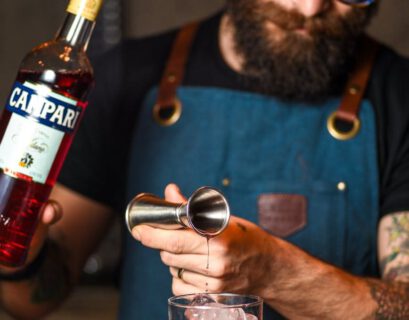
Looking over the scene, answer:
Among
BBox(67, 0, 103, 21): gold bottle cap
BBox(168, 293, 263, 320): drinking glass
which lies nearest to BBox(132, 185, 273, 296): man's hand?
BBox(168, 293, 263, 320): drinking glass

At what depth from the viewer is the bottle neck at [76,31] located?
4.35ft

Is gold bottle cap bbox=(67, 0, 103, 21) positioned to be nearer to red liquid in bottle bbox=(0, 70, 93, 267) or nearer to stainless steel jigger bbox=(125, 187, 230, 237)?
red liquid in bottle bbox=(0, 70, 93, 267)

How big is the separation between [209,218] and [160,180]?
623 mm

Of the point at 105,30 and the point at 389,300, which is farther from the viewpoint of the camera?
the point at 105,30

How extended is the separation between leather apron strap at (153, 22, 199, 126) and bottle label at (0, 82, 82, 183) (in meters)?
0.54

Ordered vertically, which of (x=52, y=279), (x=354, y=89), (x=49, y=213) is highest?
(x=354, y=89)

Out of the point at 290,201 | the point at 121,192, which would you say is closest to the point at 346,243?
the point at 290,201

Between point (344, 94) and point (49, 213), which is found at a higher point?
point (344, 94)

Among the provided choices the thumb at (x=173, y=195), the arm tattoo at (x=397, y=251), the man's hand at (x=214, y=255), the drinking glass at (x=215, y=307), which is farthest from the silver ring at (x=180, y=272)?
the arm tattoo at (x=397, y=251)

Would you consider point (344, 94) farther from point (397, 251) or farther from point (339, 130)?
point (397, 251)

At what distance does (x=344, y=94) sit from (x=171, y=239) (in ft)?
2.29

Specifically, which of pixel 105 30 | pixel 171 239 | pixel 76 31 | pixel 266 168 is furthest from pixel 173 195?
pixel 105 30

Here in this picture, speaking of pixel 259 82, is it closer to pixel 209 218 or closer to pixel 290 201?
pixel 290 201

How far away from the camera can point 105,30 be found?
142 inches
